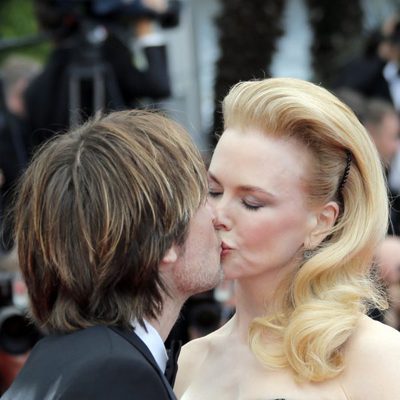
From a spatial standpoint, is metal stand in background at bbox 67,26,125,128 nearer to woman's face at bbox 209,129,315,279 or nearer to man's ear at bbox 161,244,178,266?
woman's face at bbox 209,129,315,279

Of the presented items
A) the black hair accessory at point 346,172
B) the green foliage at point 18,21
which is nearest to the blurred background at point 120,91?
the black hair accessory at point 346,172

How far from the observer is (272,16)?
381 inches

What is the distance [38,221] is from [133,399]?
0.47m

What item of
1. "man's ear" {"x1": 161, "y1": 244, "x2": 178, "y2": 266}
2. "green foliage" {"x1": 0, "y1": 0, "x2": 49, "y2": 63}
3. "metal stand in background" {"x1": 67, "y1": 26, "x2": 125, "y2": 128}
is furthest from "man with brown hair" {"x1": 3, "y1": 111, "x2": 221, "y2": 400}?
"green foliage" {"x1": 0, "y1": 0, "x2": 49, "y2": 63}

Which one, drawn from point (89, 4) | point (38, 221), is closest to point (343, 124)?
point (38, 221)

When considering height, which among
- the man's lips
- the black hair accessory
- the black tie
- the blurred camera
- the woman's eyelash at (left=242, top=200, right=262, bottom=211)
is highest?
the black hair accessory

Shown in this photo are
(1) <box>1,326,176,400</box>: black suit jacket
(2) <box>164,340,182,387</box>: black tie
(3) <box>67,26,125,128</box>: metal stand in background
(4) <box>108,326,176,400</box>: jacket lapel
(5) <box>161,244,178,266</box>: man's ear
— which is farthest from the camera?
(3) <box>67,26,125,128</box>: metal stand in background

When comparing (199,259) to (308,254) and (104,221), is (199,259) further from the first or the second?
(308,254)

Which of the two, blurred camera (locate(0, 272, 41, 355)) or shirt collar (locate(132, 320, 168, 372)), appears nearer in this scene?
shirt collar (locate(132, 320, 168, 372))

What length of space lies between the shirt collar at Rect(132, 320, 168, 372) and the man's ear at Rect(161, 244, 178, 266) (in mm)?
145

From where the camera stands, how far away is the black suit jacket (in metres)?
1.95

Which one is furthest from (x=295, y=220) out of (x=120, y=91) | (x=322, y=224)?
(x=120, y=91)

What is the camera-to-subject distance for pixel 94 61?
17.2 feet

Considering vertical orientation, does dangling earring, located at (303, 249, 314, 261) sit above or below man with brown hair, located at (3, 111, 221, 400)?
below
